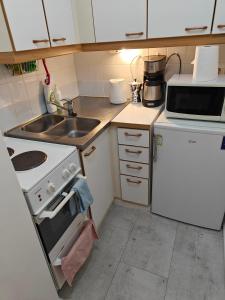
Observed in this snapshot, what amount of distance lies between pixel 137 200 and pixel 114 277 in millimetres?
664

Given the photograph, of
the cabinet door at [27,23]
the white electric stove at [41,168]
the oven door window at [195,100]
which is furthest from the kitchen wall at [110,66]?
the white electric stove at [41,168]

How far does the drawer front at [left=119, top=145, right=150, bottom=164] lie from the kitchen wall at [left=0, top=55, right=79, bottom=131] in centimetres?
78

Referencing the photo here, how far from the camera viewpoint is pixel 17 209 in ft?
2.85

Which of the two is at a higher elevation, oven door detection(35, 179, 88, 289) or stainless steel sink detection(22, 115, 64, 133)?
stainless steel sink detection(22, 115, 64, 133)

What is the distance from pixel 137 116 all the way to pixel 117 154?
14.0 inches

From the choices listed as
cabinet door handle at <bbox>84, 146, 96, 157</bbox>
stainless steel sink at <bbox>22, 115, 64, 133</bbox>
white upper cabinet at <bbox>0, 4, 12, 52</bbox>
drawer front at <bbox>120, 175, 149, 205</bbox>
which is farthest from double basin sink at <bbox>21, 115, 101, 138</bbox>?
white upper cabinet at <bbox>0, 4, 12, 52</bbox>

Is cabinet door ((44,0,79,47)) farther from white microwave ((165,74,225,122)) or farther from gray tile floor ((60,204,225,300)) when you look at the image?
gray tile floor ((60,204,225,300))

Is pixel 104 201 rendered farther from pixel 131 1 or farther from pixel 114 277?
pixel 131 1

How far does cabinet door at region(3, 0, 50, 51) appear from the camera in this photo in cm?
110

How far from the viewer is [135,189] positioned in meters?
1.90

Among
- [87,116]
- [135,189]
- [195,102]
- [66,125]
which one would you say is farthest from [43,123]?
[195,102]

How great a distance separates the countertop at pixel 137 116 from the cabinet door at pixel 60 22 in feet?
2.18

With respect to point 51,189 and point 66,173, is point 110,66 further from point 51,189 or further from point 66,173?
point 51,189

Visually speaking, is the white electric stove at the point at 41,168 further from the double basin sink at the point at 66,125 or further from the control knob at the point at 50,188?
the double basin sink at the point at 66,125
